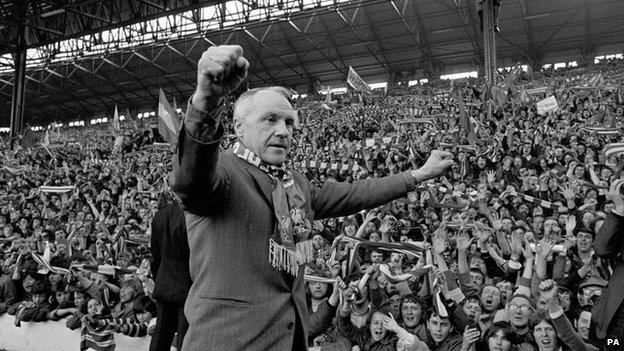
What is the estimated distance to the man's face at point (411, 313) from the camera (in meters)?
4.35

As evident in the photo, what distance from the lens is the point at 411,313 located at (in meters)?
4.36

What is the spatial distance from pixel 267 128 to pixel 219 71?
0.42 meters

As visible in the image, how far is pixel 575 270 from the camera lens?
186 inches

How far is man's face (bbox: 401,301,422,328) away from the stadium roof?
18301mm

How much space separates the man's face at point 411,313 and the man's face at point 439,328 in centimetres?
19

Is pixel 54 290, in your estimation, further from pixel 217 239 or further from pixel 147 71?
pixel 147 71

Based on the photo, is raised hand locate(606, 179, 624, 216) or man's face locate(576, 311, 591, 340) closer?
raised hand locate(606, 179, 624, 216)

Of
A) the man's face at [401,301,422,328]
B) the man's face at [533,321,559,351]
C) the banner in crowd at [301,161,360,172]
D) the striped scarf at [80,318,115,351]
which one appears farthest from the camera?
the banner in crowd at [301,161,360,172]

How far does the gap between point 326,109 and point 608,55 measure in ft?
45.9

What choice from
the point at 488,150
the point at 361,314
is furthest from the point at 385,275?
the point at 488,150

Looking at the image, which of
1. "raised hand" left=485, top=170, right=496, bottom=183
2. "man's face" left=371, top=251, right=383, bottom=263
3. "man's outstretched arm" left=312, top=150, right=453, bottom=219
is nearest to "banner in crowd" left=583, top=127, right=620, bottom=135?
"raised hand" left=485, top=170, right=496, bottom=183

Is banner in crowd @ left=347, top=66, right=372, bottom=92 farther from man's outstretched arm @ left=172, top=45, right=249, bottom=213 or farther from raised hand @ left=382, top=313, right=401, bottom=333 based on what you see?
man's outstretched arm @ left=172, top=45, right=249, bottom=213

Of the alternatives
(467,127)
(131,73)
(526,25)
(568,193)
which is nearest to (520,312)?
(568,193)

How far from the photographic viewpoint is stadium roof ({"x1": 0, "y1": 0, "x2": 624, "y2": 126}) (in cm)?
2347
